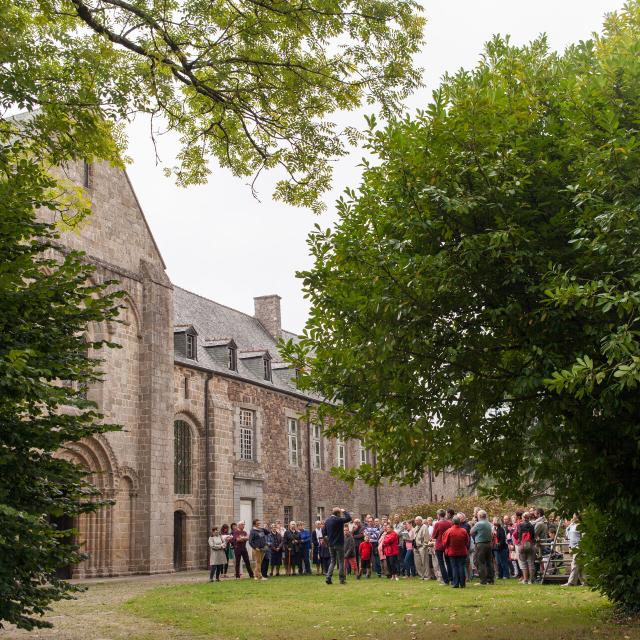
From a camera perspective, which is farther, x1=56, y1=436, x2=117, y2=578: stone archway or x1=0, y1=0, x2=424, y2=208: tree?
x1=56, y1=436, x2=117, y2=578: stone archway

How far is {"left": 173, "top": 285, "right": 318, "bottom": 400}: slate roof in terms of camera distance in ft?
106

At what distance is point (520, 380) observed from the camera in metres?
8.62

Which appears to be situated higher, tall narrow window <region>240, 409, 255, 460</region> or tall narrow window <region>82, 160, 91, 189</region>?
tall narrow window <region>82, 160, 91, 189</region>

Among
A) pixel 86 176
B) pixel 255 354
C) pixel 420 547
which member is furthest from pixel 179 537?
pixel 86 176

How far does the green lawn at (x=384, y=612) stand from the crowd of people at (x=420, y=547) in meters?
0.75

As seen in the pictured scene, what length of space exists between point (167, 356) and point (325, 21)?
17.5 meters

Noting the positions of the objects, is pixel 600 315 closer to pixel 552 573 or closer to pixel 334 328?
pixel 334 328

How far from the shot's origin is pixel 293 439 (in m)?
36.9

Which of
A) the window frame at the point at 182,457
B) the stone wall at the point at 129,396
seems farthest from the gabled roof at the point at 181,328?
the window frame at the point at 182,457

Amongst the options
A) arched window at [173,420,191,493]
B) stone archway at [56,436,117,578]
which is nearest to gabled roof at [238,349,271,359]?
arched window at [173,420,191,493]

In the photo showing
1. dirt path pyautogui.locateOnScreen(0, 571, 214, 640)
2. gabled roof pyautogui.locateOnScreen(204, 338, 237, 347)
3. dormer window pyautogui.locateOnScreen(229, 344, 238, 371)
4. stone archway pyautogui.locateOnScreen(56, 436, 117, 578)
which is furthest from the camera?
dormer window pyautogui.locateOnScreen(229, 344, 238, 371)

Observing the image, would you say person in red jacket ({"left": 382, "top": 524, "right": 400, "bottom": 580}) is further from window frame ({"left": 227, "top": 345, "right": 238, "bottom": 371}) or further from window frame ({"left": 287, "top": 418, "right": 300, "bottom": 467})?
window frame ({"left": 287, "top": 418, "right": 300, "bottom": 467})

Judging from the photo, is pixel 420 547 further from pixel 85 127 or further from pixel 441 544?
pixel 85 127

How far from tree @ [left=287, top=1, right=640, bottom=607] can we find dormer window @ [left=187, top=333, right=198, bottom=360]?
20.2 m
